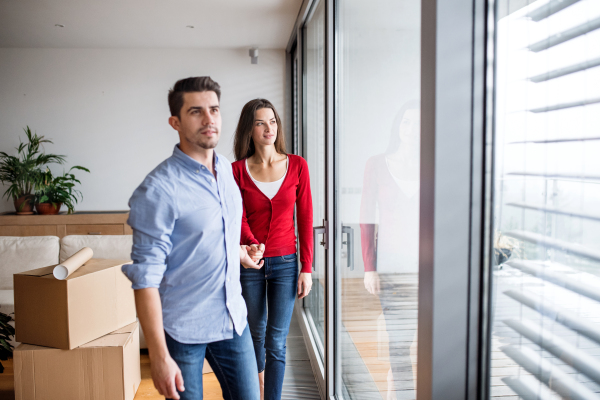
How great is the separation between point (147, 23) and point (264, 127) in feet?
8.00

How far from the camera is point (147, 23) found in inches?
143

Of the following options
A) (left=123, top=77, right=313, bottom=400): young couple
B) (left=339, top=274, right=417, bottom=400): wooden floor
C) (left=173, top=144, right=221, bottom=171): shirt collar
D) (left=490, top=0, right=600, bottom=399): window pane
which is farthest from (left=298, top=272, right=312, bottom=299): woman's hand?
(left=490, top=0, right=600, bottom=399): window pane

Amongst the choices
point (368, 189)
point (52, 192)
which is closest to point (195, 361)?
point (368, 189)

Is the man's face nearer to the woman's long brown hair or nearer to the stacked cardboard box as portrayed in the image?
the woman's long brown hair

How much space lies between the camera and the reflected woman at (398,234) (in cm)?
103

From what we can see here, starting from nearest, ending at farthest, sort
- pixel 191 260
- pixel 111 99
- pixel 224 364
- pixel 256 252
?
pixel 191 260, pixel 224 364, pixel 256 252, pixel 111 99

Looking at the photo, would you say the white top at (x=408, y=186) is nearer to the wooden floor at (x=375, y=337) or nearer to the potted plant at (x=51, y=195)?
the wooden floor at (x=375, y=337)

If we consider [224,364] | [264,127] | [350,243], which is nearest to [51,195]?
[264,127]

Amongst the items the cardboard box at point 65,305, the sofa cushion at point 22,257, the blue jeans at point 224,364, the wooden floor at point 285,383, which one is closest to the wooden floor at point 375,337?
the blue jeans at point 224,364

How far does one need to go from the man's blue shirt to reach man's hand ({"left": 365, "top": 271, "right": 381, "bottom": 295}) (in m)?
0.44

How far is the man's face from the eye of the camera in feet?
3.52

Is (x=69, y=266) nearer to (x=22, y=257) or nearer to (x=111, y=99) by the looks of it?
(x=22, y=257)

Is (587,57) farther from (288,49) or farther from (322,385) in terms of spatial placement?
(288,49)

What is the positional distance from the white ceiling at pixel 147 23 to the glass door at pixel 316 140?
525mm
